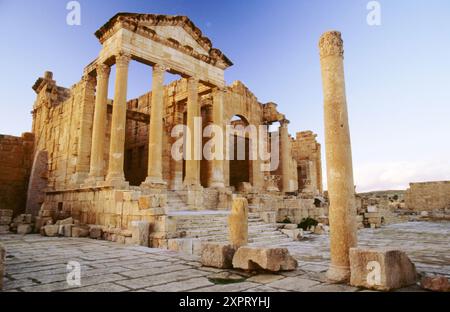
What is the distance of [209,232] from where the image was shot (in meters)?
9.41

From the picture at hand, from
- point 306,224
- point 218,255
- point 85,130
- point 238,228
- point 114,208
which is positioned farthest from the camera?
point 85,130

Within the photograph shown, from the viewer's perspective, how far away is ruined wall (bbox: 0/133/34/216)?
17.4 metres

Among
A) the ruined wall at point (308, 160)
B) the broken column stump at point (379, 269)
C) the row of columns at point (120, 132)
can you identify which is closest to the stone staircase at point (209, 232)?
the row of columns at point (120, 132)

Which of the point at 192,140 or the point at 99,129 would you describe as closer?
the point at 99,129

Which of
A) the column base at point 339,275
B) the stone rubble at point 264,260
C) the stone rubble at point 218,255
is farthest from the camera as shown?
the stone rubble at point 218,255

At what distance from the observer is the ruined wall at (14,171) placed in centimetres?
1744

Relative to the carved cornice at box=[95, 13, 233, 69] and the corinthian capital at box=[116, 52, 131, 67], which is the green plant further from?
the corinthian capital at box=[116, 52, 131, 67]

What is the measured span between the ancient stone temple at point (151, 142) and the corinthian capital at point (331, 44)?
5.66 m

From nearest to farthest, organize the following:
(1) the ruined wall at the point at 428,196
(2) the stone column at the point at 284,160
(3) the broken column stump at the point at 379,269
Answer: (3) the broken column stump at the point at 379,269 < (2) the stone column at the point at 284,160 < (1) the ruined wall at the point at 428,196

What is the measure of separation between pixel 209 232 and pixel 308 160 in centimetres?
1870

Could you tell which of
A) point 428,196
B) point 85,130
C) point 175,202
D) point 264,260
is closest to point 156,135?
point 175,202

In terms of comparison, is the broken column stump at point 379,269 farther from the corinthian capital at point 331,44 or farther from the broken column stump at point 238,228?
the corinthian capital at point 331,44

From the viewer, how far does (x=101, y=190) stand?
11.4 m

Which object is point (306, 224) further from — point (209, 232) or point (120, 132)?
point (120, 132)
